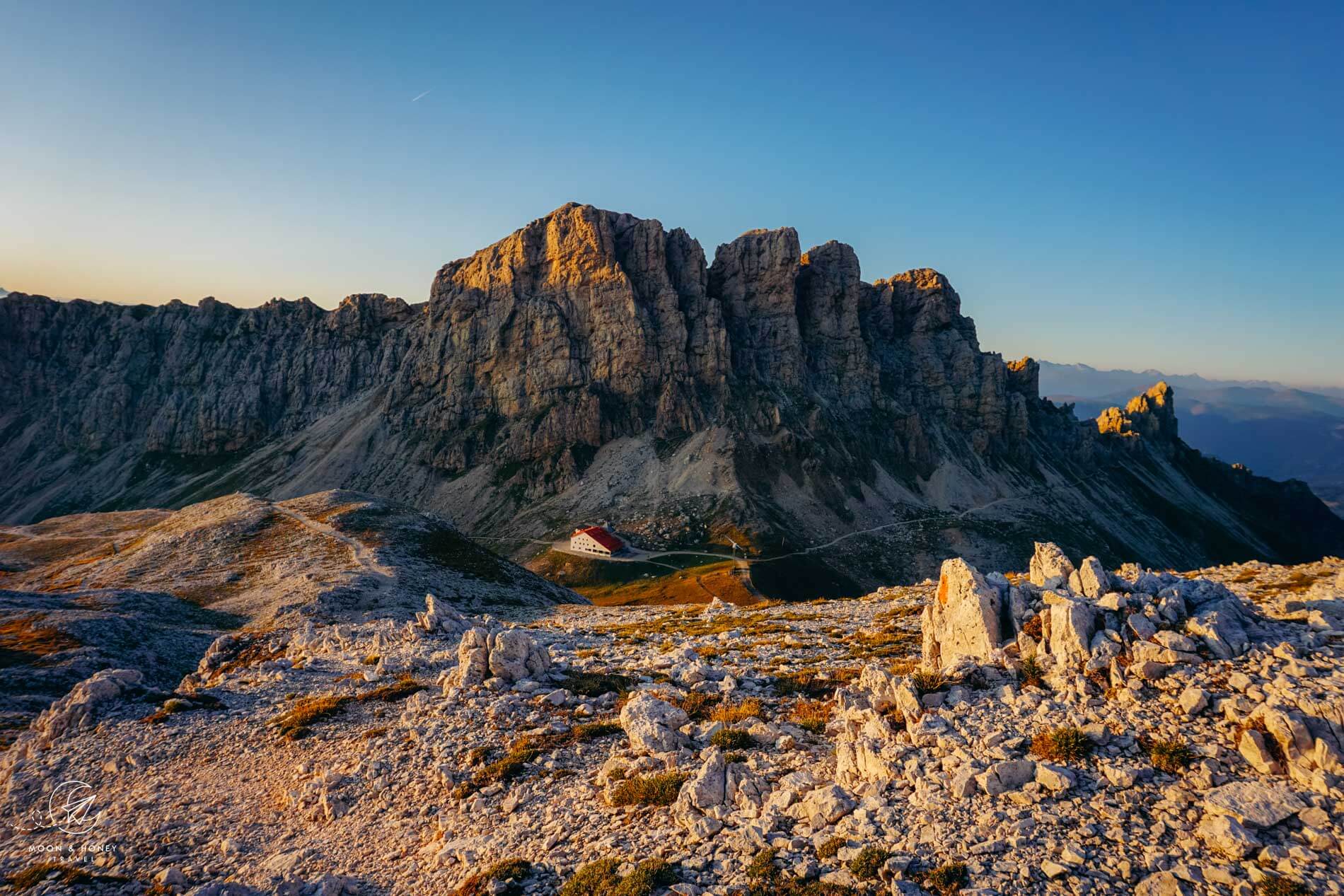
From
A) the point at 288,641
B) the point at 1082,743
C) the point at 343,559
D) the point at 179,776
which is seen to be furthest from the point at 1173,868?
the point at 343,559

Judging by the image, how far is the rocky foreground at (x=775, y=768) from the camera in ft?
40.4

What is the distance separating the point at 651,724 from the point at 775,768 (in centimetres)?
409

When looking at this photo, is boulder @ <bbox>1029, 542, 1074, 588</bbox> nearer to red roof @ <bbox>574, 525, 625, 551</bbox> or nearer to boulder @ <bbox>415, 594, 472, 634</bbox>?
boulder @ <bbox>415, 594, 472, 634</bbox>

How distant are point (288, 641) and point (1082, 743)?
36865 mm

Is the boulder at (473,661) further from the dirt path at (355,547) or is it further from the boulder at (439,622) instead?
the dirt path at (355,547)

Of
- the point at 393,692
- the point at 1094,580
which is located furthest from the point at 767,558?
the point at 1094,580

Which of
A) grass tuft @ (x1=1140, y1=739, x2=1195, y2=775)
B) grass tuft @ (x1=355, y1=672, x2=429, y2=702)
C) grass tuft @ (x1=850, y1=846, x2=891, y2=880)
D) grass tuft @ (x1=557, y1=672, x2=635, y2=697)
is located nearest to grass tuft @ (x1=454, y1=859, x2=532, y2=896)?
grass tuft @ (x1=850, y1=846, x2=891, y2=880)

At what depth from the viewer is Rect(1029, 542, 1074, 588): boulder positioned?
22.5m

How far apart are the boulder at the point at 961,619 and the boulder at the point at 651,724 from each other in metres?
8.78

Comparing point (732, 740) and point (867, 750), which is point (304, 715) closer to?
point (732, 740)

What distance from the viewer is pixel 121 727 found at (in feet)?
80.7

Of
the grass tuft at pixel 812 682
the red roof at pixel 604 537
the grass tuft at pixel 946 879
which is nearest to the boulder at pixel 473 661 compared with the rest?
the grass tuft at pixel 812 682

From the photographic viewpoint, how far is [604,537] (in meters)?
118

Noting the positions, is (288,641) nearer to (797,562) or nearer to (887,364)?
(797,562)
